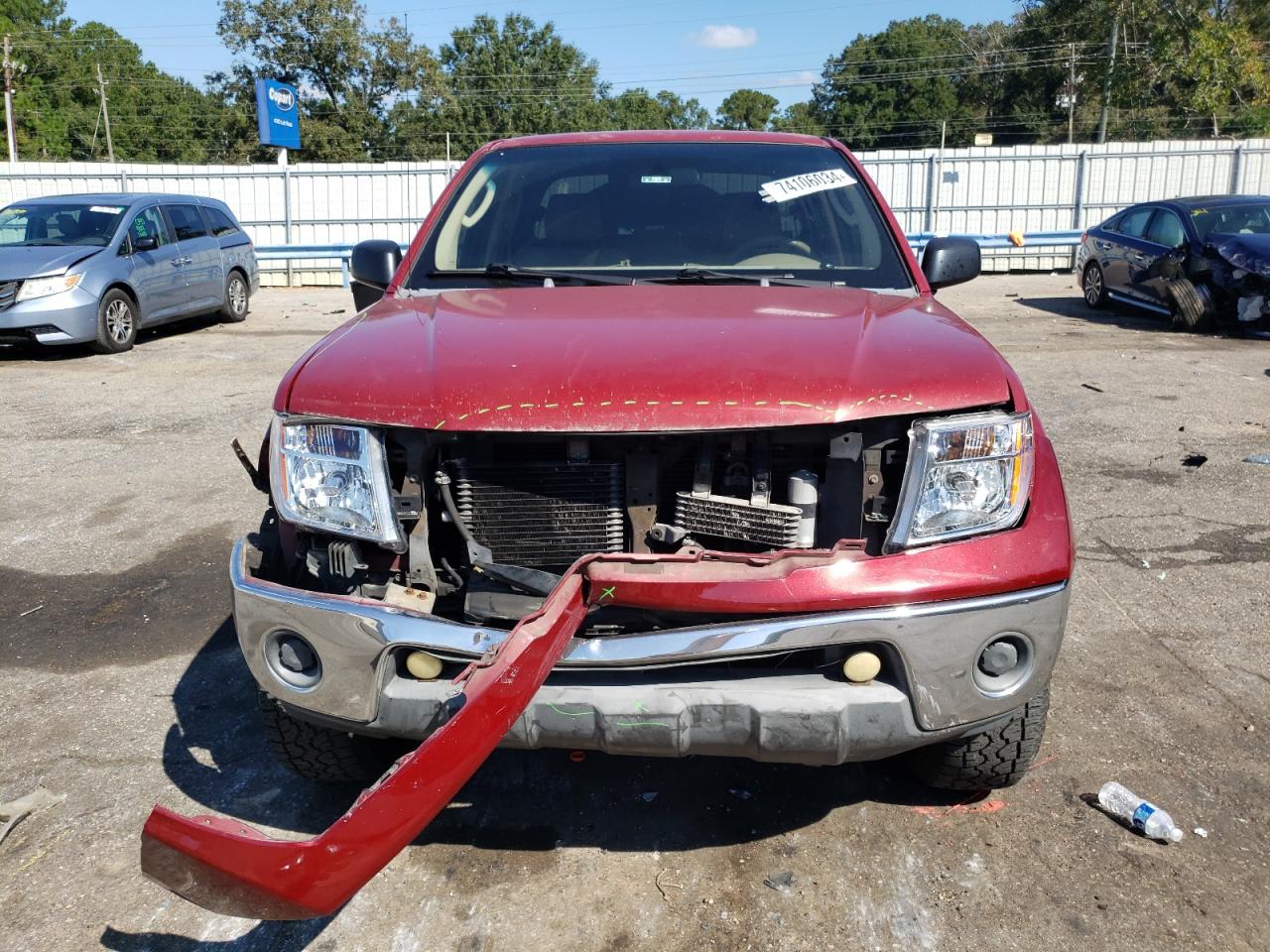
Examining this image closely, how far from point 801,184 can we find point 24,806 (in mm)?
3254

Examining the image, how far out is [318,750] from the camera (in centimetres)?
290

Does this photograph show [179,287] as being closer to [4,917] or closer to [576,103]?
[4,917]

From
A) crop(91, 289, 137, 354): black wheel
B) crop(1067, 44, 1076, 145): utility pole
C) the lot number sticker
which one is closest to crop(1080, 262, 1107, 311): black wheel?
the lot number sticker

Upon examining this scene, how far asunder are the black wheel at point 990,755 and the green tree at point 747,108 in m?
86.7

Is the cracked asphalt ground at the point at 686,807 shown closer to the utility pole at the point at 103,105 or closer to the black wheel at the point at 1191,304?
the black wheel at the point at 1191,304

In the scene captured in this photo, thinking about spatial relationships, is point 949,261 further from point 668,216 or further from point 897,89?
point 897,89

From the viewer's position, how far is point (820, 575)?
7.64 ft

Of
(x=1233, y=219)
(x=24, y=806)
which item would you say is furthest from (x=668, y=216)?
(x=1233, y=219)

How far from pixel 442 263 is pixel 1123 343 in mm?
9729

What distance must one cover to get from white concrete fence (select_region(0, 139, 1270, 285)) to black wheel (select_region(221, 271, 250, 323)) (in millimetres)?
7293

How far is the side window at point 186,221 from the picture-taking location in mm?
12867

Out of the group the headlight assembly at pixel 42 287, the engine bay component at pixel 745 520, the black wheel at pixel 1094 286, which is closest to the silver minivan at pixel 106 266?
the headlight assembly at pixel 42 287

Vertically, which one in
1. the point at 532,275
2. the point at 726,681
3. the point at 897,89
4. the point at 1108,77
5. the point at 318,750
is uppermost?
the point at 897,89

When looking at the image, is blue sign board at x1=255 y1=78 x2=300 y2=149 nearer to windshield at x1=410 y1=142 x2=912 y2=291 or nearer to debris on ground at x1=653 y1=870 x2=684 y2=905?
windshield at x1=410 y1=142 x2=912 y2=291
